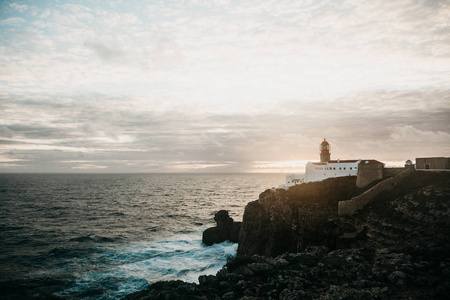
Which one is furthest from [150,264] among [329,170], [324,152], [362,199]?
[324,152]

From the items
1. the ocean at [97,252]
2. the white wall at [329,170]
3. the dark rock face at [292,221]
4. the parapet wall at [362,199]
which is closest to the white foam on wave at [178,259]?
the ocean at [97,252]

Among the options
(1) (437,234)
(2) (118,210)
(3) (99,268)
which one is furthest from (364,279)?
(2) (118,210)

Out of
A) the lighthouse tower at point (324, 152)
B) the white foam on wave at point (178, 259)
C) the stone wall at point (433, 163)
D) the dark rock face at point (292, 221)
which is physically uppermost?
the lighthouse tower at point (324, 152)

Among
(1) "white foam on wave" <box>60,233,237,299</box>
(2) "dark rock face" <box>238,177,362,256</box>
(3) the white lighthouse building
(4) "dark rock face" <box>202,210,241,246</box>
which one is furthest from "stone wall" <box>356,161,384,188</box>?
(1) "white foam on wave" <box>60,233,237,299</box>

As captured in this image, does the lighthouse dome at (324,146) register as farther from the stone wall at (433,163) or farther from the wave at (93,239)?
the wave at (93,239)

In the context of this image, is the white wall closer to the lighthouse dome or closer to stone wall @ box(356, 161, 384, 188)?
the lighthouse dome

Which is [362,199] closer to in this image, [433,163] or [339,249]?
[339,249]

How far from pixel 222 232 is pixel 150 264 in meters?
16.4

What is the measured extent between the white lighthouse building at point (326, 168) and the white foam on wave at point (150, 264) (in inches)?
1077

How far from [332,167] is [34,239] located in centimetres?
6089

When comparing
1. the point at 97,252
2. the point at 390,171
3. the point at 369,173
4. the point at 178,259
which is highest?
the point at 390,171

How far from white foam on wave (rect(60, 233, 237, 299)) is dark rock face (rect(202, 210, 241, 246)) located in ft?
Result: 3.78

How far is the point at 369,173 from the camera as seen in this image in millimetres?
43969

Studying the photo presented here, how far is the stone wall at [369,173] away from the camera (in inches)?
1725
